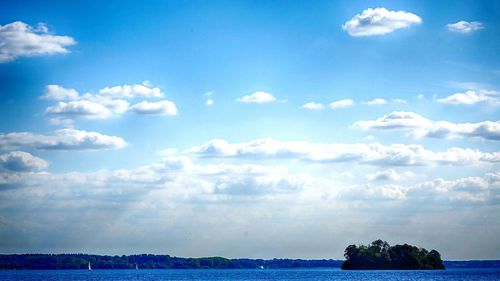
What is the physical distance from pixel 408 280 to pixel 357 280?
13034 millimetres

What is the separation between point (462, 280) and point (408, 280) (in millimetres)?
15467

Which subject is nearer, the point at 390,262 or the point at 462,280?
the point at 462,280

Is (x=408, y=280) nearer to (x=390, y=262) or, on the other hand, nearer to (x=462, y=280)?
(x=462, y=280)

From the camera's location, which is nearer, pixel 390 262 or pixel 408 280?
pixel 408 280

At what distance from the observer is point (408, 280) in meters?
Result: 139

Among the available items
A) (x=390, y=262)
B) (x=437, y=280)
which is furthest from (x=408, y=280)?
(x=390, y=262)

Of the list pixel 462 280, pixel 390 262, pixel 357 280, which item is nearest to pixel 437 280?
pixel 462 280

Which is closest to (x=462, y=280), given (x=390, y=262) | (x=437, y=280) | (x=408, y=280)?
(x=437, y=280)

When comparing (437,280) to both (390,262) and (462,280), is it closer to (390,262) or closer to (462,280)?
(462,280)

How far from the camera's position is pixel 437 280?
14488 centimetres

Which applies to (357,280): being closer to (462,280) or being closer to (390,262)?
(462,280)

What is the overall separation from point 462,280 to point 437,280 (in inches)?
239

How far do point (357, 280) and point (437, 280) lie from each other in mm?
17440

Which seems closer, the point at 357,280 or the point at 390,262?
the point at 357,280
